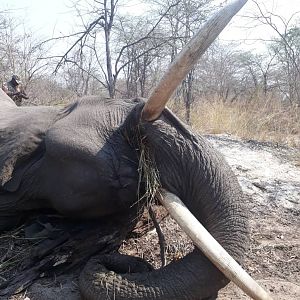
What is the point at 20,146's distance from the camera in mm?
2977

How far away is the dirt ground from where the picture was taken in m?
2.86

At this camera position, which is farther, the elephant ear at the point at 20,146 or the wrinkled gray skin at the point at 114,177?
the elephant ear at the point at 20,146

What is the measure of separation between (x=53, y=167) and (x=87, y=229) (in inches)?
17.0

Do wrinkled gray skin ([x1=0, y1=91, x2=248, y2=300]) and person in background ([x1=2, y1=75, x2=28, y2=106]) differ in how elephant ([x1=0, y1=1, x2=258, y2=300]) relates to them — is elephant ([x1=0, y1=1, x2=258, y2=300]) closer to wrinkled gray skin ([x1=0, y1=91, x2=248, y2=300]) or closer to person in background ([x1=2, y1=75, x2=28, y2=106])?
wrinkled gray skin ([x1=0, y1=91, x2=248, y2=300])

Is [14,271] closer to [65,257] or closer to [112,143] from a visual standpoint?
[65,257]

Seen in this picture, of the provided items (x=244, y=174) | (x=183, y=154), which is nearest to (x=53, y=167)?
(x=183, y=154)

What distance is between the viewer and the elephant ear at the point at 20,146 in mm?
2945

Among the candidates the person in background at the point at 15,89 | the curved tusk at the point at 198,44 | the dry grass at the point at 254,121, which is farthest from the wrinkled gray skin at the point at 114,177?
the dry grass at the point at 254,121

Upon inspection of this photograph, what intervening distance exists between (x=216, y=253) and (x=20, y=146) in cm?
134

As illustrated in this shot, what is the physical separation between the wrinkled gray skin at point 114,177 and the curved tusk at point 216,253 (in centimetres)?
9

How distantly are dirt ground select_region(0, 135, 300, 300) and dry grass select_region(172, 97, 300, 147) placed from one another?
2162 mm

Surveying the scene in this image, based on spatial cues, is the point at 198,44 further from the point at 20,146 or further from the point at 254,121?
the point at 254,121

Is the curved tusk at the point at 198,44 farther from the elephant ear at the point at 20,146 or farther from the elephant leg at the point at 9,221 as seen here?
the elephant leg at the point at 9,221

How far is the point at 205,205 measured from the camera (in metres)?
2.58
